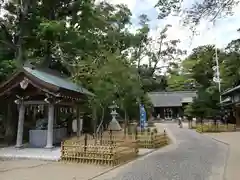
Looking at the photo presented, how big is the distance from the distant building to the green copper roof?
160 feet

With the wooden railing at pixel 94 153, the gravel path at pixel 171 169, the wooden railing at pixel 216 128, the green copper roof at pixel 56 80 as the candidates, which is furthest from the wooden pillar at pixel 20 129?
the wooden railing at pixel 216 128

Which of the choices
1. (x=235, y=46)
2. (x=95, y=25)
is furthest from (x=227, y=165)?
(x=235, y=46)

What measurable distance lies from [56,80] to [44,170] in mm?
7641

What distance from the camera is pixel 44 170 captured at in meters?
10.8

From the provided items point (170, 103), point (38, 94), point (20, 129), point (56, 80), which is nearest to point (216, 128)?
point (56, 80)

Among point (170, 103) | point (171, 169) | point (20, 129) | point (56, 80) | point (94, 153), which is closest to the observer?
point (171, 169)

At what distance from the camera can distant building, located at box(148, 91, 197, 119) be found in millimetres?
67125

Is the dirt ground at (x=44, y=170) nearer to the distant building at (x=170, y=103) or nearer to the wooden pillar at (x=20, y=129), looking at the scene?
the wooden pillar at (x=20, y=129)

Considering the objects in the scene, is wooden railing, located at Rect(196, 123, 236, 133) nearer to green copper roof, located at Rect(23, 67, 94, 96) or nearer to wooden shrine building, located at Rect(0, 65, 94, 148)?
green copper roof, located at Rect(23, 67, 94, 96)

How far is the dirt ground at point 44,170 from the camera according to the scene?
9.59 m

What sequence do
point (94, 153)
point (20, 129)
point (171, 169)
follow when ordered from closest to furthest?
point (171, 169), point (94, 153), point (20, 129)

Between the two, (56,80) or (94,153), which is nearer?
(94,153)

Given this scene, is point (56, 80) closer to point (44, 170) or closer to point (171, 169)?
point (44, 170)

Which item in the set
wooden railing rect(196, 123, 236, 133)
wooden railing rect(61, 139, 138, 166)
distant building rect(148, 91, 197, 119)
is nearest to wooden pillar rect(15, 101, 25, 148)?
wooden railing rect(61, 139, 138, 166)
